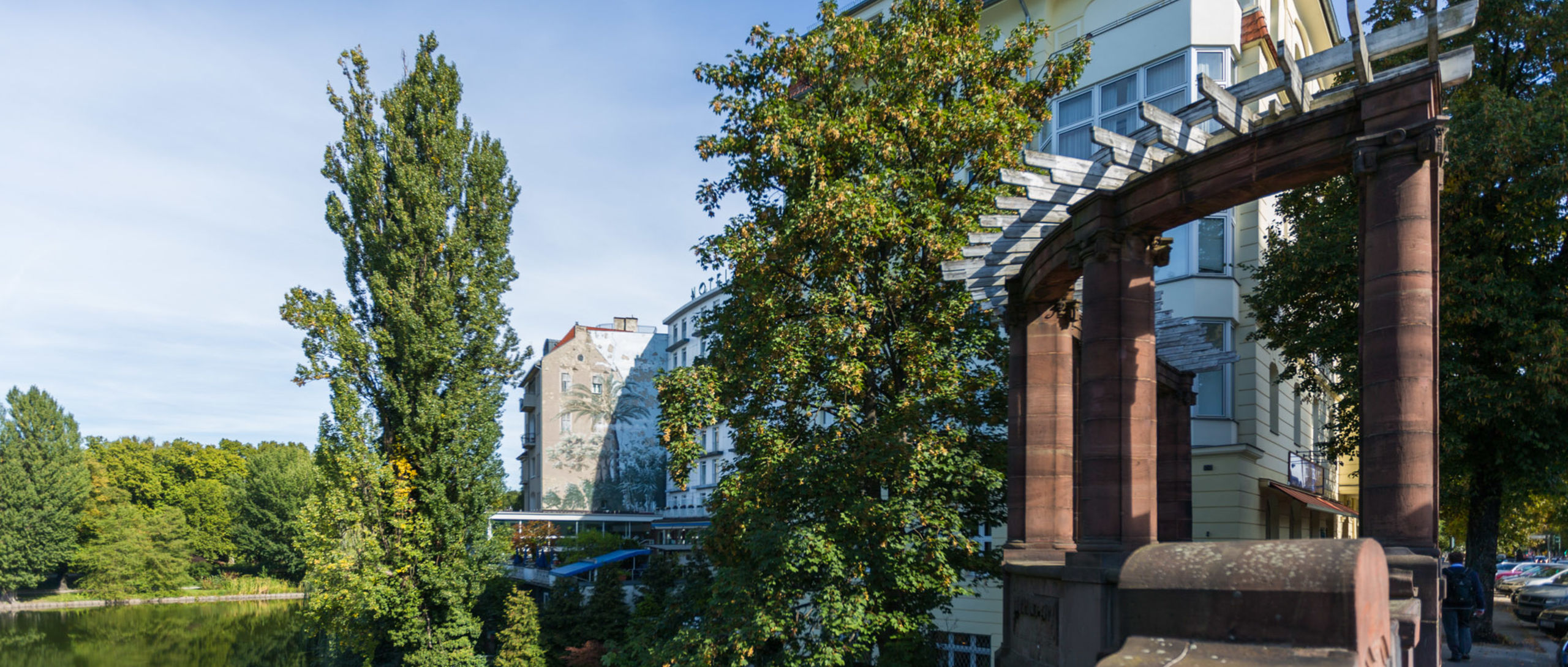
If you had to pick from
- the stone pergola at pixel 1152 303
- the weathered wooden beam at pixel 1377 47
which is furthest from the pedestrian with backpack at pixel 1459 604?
the weathered wooden beam at pixel 1377 47

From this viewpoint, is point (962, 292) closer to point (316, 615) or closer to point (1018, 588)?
point (1018, 588)

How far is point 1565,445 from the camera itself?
58.4 ft

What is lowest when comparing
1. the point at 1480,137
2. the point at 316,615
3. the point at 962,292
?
the point at 316,615

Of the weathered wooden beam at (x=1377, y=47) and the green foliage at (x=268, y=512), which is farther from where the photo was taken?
the green foliage at (x=268, y=512)

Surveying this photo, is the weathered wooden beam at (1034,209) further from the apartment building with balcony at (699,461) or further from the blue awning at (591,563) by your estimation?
the apartment building with balcony at (699,461)

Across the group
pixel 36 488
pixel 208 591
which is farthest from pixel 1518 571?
pixel 36 488

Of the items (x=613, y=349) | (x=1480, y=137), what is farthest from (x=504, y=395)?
(x=613, y=349)

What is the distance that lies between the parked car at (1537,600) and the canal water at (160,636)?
35896mm

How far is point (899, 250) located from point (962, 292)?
4.54 feet

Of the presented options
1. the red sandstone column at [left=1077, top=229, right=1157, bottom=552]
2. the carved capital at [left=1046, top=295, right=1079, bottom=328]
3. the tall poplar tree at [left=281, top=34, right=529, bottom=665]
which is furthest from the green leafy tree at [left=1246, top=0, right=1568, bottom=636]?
the tall poplar tree at [left=281, top=34, right=529, bottom=665]

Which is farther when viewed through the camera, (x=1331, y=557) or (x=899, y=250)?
(x=899, y=250)

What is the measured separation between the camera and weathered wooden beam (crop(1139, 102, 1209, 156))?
941 cm

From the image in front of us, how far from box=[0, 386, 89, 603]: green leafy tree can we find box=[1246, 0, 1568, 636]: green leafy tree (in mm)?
78282

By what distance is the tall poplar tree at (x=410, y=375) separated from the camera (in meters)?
25.4
